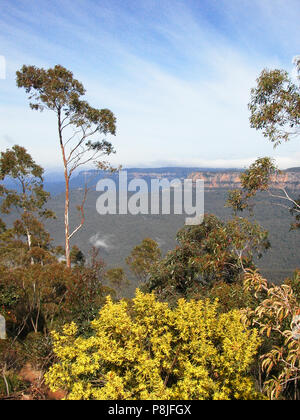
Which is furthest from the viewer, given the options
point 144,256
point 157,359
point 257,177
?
point 144,256

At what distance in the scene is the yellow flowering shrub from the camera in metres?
3.02

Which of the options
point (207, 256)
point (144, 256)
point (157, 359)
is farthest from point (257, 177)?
point (144, 256)

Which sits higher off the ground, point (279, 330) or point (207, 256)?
point (279, 330)

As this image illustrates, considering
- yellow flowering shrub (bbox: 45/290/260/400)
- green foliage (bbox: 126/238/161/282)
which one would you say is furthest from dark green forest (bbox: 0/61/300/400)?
green foliage (bbox: 126/238/161/282)

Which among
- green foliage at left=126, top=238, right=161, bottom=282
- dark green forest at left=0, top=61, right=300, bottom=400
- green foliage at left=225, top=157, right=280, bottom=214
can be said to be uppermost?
green foliage at left=225, top=157, right=280, bottom=214

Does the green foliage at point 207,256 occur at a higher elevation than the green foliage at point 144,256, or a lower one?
higher

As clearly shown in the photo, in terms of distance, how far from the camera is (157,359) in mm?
3309

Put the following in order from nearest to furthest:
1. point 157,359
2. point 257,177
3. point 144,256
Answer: point 157,359, point 257,177, point 144,256

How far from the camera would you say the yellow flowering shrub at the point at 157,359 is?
302 cm

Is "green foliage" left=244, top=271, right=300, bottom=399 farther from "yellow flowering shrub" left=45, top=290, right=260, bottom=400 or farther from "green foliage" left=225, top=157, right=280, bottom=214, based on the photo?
"green foliage" left=225, top=157, right=280, bottom=214

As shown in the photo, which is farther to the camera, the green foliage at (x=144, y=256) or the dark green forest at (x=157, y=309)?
the green foliage at (x=144, y=256)

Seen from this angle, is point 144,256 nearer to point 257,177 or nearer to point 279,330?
point 257,177

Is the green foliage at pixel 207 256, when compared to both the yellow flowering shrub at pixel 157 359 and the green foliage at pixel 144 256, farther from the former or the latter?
the green foliage at pixel 144 256

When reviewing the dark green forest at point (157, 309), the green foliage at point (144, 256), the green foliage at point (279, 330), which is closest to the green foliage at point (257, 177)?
the dark green forest at point (157, 309)
